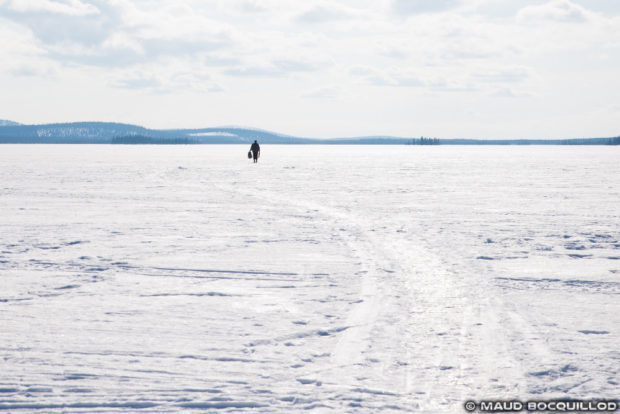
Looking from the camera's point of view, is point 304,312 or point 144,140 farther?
point 144,140

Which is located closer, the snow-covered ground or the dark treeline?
the snow-covered ground

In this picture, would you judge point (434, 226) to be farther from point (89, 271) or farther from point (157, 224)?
point (89, 271)

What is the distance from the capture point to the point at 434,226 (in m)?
9.58

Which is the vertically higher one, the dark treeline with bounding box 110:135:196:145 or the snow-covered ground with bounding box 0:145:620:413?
the dark treeline with bounding box 110:135:196:145

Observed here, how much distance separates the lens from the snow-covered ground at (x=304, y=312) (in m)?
3.25

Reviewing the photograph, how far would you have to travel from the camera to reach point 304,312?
15.7 ft

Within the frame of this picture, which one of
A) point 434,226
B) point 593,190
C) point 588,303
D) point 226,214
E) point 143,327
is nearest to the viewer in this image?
point 143,327

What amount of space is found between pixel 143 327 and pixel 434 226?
6.31 metres

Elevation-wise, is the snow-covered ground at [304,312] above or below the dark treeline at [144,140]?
below

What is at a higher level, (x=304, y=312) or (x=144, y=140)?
(x=144, y=140)

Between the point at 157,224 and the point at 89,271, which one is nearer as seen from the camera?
the point at 89,271

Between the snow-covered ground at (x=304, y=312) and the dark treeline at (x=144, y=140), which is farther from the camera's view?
the dark treeline at (x=144, y=140)

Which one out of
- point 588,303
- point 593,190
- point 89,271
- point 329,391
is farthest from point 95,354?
point 593,190

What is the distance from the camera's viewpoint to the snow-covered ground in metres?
3.25
